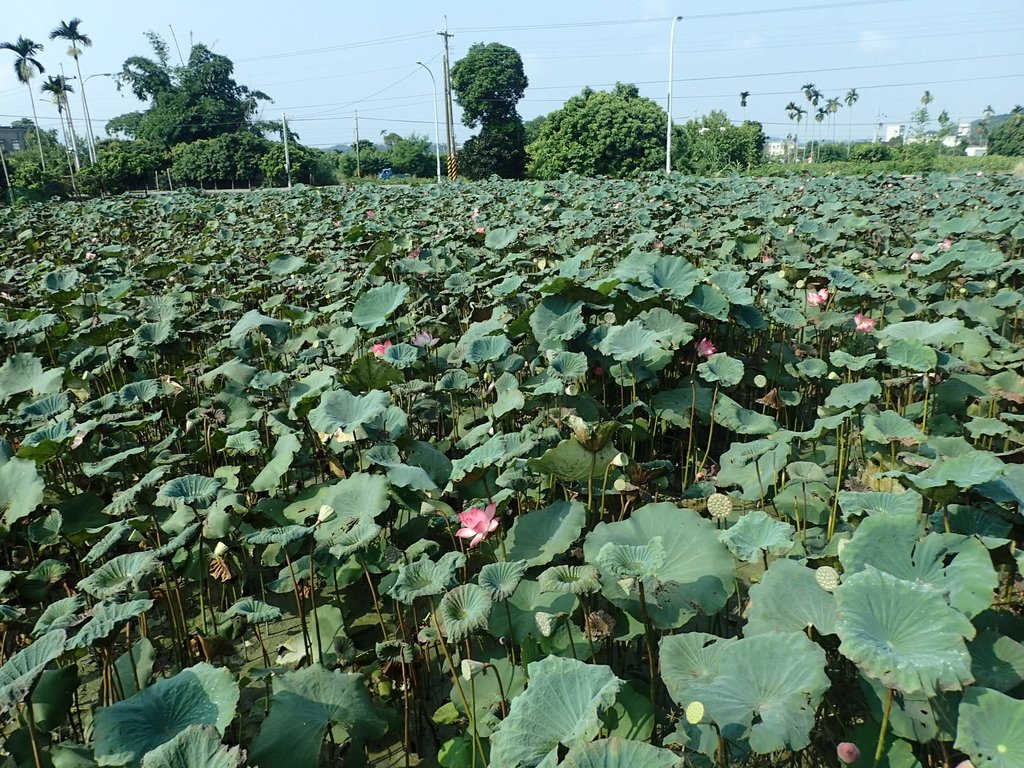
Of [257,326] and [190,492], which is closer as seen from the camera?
[190,492]

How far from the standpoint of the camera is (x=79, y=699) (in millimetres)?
1767

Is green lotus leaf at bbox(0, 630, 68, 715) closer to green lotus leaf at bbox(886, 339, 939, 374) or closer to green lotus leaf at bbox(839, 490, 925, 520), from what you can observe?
green lotus leaf at bbox(839, 490, 925, 520)

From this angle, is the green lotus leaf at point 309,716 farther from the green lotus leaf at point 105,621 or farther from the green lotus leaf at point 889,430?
the green lotus leaf at point 889,430

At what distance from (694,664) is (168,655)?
1426mm

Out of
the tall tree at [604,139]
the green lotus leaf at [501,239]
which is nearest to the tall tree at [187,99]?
the tall tree at [604,139]

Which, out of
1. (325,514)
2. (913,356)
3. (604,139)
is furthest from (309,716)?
(604,139)

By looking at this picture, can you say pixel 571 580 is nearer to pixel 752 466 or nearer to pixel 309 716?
pixel 309 716

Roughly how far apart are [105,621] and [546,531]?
94 centimetres

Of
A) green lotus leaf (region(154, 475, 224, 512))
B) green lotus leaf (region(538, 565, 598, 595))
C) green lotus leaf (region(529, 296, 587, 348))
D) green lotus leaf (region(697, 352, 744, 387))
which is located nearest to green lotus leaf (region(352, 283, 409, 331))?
green lotus leaf (region(529, 296, 587, 348))

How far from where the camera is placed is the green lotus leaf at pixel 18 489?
187cm

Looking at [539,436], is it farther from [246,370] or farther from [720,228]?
[720,228]

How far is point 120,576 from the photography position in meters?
A: 1.49

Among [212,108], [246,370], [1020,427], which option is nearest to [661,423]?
[1020,427]

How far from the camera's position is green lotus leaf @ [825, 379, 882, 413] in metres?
2.03
